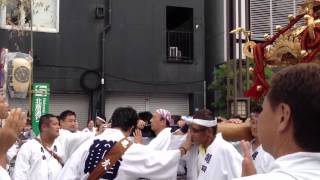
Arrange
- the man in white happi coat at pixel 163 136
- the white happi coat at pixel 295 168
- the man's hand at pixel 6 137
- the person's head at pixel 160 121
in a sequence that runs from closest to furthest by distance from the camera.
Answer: the white happi coat at pixel 295 168 < the man's hand at pixel 6 137 < the man in white happi coat at pixel 163 136 < the person's head at pixel 160 121

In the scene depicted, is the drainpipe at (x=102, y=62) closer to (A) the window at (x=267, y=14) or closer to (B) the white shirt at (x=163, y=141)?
(A) the window at (x=267, y=14)

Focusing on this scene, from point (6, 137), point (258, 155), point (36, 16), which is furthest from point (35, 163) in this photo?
point (36, 16)

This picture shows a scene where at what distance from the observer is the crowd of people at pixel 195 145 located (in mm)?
1444

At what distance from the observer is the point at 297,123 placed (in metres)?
1.45

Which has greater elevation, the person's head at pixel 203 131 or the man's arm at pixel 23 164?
the person's head at pixel 203 131

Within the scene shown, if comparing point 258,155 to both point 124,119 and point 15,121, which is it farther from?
point 15,121

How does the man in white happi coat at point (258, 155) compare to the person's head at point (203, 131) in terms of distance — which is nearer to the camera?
the man in white happi coat at point (258, 155)

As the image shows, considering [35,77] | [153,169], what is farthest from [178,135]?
[35,77]

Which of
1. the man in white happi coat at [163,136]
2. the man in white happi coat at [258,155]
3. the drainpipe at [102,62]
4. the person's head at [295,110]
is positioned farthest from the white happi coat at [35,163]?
the drainpipe at [102,62]

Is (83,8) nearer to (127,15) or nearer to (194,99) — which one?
(127,15)

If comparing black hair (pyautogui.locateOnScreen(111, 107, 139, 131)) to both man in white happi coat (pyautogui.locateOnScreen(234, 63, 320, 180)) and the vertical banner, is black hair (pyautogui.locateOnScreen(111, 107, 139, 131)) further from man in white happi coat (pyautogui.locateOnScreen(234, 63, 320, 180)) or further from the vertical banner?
the vertical banner

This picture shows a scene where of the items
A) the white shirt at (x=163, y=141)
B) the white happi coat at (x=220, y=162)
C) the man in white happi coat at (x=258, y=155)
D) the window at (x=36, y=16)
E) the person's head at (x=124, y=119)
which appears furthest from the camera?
the window at (x=36, y=16)

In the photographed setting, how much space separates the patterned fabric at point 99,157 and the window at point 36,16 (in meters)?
9.58

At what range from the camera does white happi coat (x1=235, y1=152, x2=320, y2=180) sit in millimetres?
1390
